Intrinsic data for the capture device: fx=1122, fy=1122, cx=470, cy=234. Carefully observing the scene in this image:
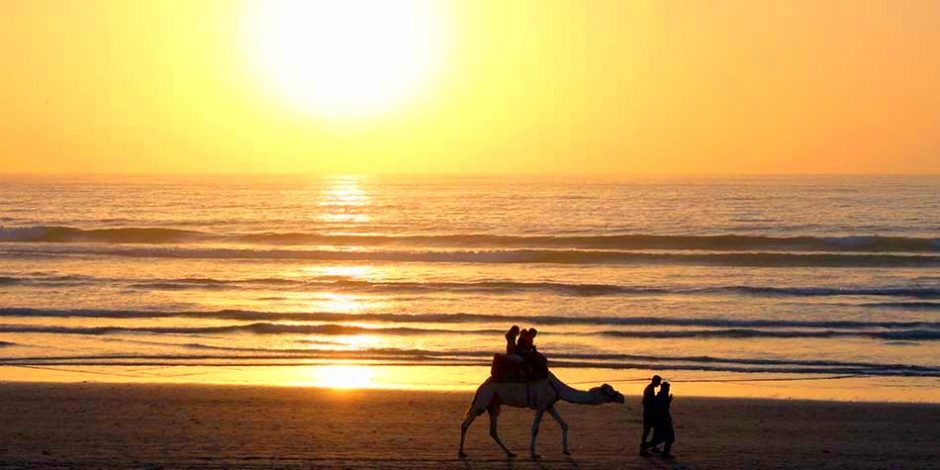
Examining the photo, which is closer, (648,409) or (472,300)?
(648,409)

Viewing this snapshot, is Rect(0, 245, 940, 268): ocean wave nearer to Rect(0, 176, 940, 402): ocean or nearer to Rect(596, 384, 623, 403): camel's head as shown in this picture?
Rect(0, 176, 940, 402): ocean

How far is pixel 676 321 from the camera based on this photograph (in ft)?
91.2

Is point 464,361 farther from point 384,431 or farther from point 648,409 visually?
point 648,409

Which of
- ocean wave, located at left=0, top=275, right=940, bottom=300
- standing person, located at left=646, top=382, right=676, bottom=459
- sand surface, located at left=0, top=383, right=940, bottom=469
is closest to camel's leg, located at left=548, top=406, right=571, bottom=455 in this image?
sand surface, located at left=0, top=383, right=940, bottom=469

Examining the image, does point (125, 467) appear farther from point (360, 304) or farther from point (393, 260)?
point (393, 260)

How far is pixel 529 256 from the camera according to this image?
46.6m

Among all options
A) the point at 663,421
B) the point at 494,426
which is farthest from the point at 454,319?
the point at 663,421

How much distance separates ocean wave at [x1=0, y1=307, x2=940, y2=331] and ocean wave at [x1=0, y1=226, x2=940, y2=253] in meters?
22.5

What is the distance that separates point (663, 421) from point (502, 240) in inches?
1625

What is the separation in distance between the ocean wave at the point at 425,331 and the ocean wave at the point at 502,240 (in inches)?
951

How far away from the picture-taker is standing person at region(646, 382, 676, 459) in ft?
44.7

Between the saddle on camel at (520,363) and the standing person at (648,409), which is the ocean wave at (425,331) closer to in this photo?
the standing person at (648,409)

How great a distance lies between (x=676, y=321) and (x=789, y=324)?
275 cm

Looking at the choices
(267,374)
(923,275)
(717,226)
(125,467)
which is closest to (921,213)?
(717,226)
